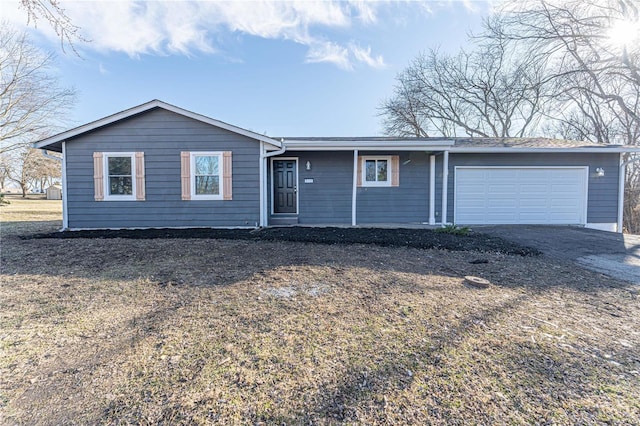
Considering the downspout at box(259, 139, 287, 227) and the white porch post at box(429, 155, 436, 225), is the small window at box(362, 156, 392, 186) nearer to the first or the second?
the white porch post at box(429, 155, 436, 225)

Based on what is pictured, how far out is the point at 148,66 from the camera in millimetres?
12102

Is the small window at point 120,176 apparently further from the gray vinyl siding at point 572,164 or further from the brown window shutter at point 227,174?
the gray vinyl siding at point 572,164

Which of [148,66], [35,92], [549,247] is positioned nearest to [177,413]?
[549,247]

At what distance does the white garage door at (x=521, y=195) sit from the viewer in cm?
897

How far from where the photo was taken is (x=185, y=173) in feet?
26.0

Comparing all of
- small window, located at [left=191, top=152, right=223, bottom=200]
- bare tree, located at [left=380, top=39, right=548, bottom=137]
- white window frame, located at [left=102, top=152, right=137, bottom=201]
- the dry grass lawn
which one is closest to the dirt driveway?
the dry grass lawn

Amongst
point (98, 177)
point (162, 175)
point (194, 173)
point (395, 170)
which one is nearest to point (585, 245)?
point (395, 170)

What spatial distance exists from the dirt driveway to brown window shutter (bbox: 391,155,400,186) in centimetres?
267

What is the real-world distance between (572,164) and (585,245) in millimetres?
3863

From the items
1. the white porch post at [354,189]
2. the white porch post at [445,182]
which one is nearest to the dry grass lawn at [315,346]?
the white porch post at [354,189]

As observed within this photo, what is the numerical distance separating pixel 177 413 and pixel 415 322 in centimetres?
197

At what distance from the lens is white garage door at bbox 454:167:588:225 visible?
8.97 meters

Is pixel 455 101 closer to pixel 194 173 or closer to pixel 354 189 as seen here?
pixel 354 189

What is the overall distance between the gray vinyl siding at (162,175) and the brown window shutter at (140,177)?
10 cm
